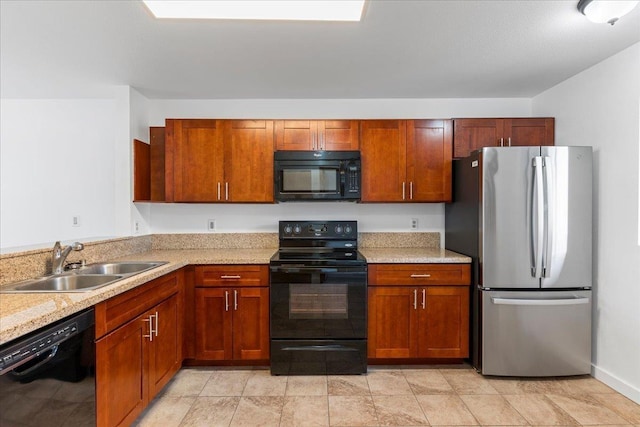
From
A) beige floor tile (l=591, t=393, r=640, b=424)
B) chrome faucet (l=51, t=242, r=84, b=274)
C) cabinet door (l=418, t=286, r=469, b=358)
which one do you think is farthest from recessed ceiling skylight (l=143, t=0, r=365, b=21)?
beige floor tile (l=591, t=393, r=640, b=424)

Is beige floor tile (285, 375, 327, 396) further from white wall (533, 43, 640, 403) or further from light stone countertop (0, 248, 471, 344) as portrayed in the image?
white wall (533, 43, 640, 403)

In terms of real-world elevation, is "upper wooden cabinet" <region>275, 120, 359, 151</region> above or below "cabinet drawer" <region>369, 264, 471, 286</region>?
above

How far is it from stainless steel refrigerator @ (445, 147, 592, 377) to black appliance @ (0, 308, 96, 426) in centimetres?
246

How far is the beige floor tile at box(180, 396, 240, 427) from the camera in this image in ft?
6.53

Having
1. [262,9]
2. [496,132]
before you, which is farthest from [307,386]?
[496,132]

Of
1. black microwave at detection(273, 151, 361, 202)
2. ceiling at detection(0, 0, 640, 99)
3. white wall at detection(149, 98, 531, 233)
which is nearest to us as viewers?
ceiling at detection(0, 0, 640, 99)

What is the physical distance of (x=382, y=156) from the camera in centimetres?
292

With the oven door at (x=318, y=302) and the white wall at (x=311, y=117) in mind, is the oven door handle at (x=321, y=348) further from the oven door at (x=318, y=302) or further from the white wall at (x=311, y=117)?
the white wall at (x=311, y=117)

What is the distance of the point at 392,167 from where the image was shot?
2.92m

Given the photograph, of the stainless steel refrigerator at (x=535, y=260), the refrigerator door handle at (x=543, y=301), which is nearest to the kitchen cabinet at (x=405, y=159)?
the stainless steel refrigerator at (x=535, y=260)

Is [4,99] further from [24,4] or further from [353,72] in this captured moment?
[353,72]

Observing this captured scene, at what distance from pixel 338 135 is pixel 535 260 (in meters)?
1.81

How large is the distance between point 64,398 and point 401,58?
267 centimetres

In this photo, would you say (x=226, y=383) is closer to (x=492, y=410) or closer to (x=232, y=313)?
(x=232, y=313)
